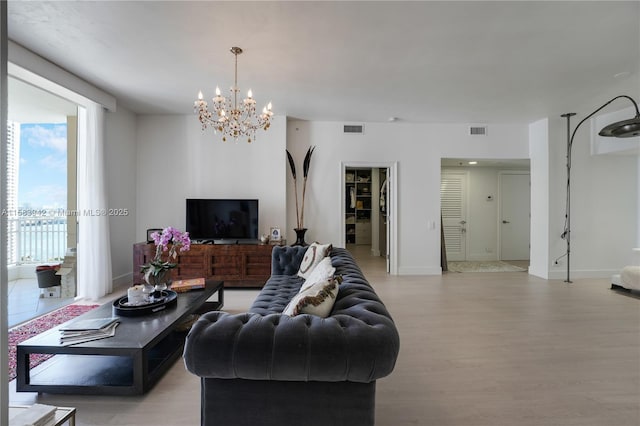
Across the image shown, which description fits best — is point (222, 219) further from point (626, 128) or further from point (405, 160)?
point (626, 128)

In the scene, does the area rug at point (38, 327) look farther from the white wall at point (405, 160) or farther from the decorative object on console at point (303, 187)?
the white wall at point (405, 160)

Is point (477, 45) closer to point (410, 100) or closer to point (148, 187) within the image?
point (410, 100)

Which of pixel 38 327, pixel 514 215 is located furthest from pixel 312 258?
pixel 514 215

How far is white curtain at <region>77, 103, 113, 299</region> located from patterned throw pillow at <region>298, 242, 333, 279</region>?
298 cm

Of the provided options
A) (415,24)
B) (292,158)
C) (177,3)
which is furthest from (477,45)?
(292,158)

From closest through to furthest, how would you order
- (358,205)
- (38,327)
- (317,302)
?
(317,302)
(38,327)
(358,205)

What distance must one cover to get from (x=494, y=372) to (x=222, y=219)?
161 inches

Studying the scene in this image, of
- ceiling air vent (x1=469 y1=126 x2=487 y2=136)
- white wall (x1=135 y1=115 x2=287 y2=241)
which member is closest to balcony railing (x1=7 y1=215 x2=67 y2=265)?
white wall (x1=135 y1=115 x2=287 y2=241)

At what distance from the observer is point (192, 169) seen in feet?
17.2

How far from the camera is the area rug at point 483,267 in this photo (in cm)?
602

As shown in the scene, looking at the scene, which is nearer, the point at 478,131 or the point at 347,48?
the point at 347,48

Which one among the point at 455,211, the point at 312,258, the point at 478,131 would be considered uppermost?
the point at 478,131

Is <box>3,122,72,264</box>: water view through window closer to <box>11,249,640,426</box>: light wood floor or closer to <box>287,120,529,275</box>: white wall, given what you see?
<box>11,249,640,426</box>: light wood floor

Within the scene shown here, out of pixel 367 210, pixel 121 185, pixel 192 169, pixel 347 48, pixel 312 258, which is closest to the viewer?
pixel 347 48
